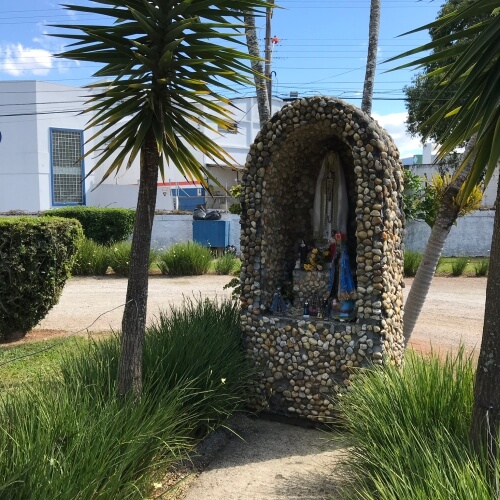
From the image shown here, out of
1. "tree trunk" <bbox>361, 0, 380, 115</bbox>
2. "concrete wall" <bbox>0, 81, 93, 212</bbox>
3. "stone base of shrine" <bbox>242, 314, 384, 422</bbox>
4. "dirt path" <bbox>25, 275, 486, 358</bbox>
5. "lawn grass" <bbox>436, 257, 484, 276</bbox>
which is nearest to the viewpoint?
"stone base of shrine" <bbox>242, 314, 384, 422</bbox>

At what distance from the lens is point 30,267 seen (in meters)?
8.28

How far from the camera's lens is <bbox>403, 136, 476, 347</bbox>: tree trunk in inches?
259

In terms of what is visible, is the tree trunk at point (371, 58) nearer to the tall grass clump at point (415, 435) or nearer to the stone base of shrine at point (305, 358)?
the stone base of shrine at point (305, 358)

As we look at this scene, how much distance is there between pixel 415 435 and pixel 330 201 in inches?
136

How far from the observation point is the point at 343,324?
5.84 meters

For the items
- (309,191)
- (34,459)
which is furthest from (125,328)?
(309,191)

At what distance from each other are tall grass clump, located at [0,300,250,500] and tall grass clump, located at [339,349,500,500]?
49.9 inches

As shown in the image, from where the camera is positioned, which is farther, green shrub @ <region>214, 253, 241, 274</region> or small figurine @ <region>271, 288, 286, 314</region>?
green shrub @ <region>214, 253, 241, 274</region>

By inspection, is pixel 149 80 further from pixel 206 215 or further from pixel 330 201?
pixel 206 215

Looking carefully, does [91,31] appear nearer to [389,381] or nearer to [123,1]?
[123,1]

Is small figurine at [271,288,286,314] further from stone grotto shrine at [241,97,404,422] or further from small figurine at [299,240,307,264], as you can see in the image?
small figurine at [299,240,307,264]

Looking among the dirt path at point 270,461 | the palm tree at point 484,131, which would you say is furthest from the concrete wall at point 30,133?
the palm tree at point 484,131

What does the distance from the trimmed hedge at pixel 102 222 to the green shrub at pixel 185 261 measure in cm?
370

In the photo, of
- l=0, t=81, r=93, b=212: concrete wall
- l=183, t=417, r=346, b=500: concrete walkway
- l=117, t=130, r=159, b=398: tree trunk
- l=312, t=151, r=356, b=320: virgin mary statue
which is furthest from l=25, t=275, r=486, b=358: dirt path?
l=0, t=81, r=93, b=212: concrete wall
